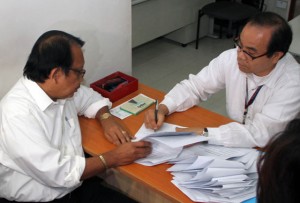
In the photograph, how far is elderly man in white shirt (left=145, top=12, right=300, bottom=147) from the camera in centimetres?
176

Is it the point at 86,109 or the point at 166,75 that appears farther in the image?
the point at 166,75

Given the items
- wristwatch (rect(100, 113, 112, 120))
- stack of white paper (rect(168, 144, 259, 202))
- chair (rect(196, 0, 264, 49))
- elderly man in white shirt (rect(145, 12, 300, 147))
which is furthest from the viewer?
A: chair (rect(196, 0, 264, 49))

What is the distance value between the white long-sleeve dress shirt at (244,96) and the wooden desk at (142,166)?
0.30 ft

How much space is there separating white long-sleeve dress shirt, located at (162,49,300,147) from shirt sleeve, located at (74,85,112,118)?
0.35 meters

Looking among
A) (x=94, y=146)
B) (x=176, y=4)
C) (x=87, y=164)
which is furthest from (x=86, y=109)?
(x=176, y=4)

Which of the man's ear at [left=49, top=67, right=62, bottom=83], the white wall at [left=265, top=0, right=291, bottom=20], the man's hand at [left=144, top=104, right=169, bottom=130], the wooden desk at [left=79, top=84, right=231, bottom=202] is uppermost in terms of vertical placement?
the man's ear at [left=49, top=67, right=62, bottom=83]

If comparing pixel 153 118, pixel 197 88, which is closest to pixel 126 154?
pixel 153 118

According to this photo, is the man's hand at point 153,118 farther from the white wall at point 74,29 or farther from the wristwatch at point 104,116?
the white wall at point 74,29

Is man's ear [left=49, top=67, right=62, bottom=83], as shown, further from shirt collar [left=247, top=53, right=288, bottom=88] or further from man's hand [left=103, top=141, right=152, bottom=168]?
shirt collar [left=247, top=53, right=288, bottom=88]

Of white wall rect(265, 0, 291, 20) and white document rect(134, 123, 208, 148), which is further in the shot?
white wall rect(265, 0, 291, 20)

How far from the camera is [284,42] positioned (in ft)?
5.81

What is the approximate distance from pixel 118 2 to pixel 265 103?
108 centimetres

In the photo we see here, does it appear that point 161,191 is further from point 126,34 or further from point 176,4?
point 176,4

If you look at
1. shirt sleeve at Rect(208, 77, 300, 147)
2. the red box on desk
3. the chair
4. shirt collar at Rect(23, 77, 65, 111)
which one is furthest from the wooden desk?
the chair
